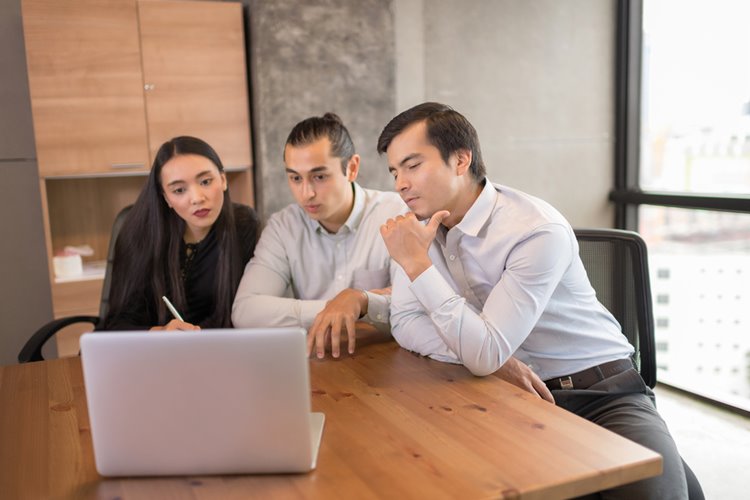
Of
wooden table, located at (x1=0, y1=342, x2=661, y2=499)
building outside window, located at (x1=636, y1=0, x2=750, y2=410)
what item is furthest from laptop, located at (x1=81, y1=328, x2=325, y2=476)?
building outside window, located at (x1=636, y1=0, x2=750, y2=410)

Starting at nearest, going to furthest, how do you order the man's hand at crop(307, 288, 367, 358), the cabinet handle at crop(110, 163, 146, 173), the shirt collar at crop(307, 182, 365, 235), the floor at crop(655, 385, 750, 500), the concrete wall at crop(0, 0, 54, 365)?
the man's hand at crop(307, 288, 367, 358) < the shirt collar at crop(307, 182, 365, 235) < the floor at crop(655, 385, 750, 500) < the cabinet handle at crop(110, 163, 146, 173) < the concrete wall at crop(0, 0, 54, 365)

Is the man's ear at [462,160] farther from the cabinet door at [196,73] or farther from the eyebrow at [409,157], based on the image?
the cabinet door at [196,73]

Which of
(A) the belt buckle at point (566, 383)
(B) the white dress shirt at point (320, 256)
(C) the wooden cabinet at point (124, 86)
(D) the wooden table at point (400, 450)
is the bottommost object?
(A) the belt buckle at point (566, 383)

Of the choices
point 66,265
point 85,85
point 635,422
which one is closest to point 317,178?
point 635,422

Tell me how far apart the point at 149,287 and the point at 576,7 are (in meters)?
3.44

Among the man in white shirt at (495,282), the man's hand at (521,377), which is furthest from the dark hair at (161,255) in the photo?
the man's hand at (521,377)

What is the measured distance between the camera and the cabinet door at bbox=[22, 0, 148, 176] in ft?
11.2

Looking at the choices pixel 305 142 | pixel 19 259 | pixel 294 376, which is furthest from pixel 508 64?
pixel 294 376

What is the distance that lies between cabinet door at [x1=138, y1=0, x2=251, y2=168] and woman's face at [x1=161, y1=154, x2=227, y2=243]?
50.2 inches

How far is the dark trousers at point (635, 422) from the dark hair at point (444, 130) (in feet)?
2.21

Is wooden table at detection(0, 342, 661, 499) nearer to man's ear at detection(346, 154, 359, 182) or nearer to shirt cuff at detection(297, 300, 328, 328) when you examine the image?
shirt cuff at detection(297, 300, 328, 328)

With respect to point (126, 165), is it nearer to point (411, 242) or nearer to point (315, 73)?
point (315, 73)

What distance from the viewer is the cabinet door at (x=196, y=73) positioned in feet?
11.9

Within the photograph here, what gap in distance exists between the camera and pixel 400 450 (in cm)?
123
